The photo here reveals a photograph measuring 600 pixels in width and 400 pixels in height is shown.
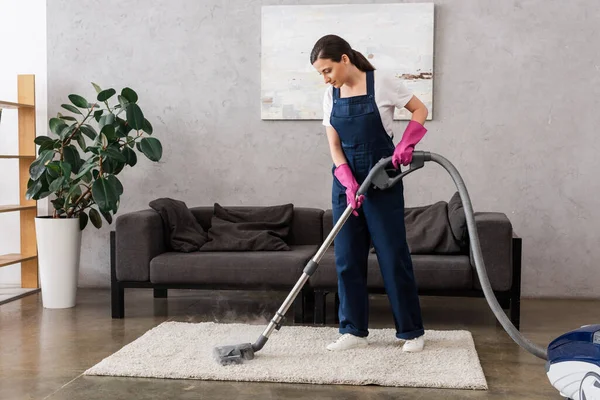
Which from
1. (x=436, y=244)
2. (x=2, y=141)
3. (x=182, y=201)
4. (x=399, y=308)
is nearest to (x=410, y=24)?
(x=436, y=244)

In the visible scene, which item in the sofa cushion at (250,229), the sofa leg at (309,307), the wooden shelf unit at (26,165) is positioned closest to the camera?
the sofa leg at (309,307)

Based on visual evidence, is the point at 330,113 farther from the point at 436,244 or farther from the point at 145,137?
the point at 145,137

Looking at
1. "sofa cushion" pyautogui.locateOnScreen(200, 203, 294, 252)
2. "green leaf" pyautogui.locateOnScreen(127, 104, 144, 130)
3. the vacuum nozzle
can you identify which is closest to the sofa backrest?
"sofa cushion" pyautogui.locateOnScreen(200, 203, 294, 252)

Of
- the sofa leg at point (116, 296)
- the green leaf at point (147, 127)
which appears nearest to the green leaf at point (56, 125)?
the green leaf at point (147, 127)

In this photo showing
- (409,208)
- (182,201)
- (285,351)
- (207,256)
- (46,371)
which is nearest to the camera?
(46,371)

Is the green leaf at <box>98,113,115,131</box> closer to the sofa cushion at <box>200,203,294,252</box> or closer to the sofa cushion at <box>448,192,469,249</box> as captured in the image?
the sofa cushion at <box>200,203,294,252</box>

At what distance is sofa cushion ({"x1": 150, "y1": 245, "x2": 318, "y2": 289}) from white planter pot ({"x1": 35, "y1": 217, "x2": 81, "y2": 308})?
665 millimetres

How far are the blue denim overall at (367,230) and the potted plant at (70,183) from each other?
165 cm

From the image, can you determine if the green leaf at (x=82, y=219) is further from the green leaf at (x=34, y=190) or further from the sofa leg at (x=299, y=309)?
the sofa leg at (x=299, y=309)

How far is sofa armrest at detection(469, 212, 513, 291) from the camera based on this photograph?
4027mm

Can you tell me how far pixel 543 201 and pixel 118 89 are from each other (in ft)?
9.23

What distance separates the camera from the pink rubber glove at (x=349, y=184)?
3326 mm

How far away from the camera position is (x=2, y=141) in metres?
5.34

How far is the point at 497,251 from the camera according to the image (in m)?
4.04
